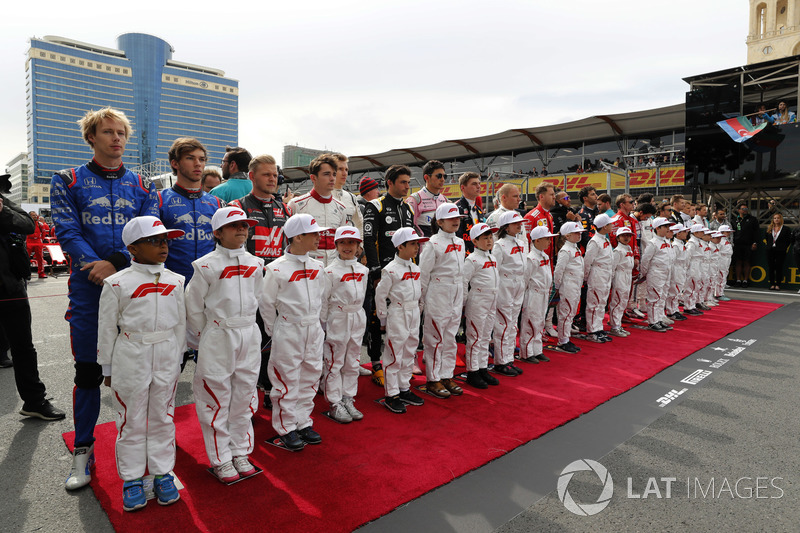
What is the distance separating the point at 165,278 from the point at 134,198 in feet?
2.39

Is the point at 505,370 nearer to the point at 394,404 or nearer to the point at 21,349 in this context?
the point at 394,404

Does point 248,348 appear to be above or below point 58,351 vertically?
above

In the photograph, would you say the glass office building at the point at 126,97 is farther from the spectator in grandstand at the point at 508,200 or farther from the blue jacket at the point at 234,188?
the spectator in grandstand at the point at 508,200

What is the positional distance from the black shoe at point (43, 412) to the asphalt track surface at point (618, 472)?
0.06m

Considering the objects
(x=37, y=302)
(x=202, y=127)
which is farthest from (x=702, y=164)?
(x=202, y=127)

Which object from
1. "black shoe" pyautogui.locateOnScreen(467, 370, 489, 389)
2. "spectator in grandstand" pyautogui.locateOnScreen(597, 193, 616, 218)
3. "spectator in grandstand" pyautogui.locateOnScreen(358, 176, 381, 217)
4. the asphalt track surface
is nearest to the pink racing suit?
"spectator in grandstand" pyautogui.locateOnScreen(597, 193, 616, 218)

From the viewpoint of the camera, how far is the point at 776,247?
11.5 meters

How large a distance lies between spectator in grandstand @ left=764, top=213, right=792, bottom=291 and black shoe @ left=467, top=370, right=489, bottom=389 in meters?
11.1

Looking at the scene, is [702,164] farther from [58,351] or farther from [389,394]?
[58,351]

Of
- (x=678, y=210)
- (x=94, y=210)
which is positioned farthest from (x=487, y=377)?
(x=678, y=210)

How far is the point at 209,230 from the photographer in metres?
3.30

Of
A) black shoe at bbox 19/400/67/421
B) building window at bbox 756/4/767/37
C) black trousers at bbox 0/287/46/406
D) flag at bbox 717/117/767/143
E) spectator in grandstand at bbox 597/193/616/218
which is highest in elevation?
building window at bbox 756/4/767/37

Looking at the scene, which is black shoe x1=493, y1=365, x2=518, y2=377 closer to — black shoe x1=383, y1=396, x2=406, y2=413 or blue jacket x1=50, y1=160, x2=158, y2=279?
black shoe x1=383, y1=396, x2=406, y2=413

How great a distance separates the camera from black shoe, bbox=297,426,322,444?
10.5 ft
